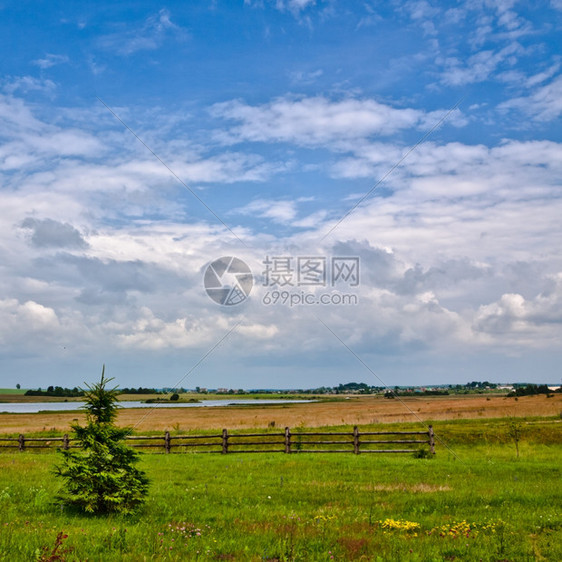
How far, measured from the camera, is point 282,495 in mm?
13922

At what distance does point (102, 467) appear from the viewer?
1095cm

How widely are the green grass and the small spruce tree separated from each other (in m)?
0.40

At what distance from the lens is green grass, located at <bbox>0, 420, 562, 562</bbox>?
830 cm

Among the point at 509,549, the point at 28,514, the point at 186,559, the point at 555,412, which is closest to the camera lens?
the point at 186,559

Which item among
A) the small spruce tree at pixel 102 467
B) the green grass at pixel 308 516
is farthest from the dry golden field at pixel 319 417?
the small spruce tree at pixel 102 467

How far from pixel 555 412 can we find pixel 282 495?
46.2 meters

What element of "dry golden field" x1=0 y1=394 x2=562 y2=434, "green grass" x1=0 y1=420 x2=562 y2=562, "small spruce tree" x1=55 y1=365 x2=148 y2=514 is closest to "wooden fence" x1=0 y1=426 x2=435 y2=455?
"dry golden field" x1=0 y1=394 x2=562 y2=434

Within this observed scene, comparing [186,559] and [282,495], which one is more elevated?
[186,559]

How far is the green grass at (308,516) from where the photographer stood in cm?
830

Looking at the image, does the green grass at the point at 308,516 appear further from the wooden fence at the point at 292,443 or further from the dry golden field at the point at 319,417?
the dry golden field at the point at 319,417

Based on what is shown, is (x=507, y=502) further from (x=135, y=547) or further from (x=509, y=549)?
(x=135, y=547)

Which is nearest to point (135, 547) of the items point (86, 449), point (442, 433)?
point (86, 449)

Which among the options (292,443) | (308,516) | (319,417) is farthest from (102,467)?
(319,417)

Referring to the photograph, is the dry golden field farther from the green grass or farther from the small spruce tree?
the small spruce tree
